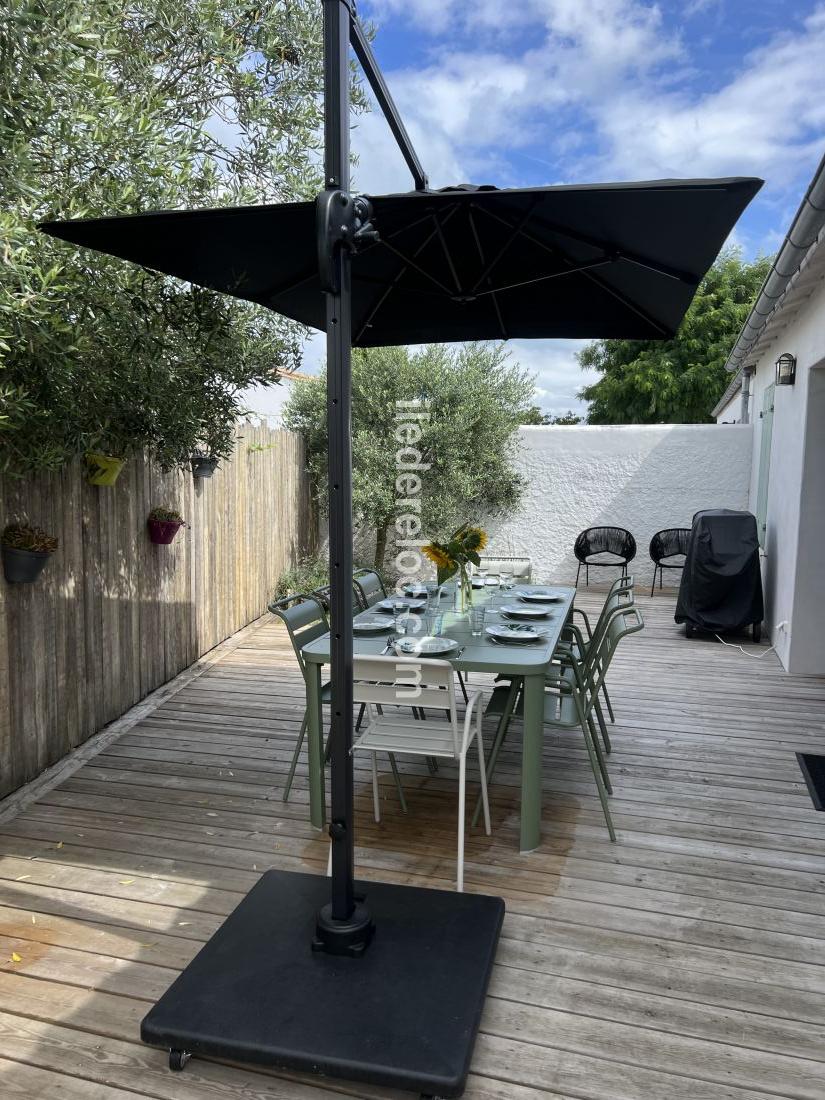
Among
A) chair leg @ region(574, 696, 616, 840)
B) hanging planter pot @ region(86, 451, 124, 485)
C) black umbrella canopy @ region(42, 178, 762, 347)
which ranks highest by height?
black umbrella canopy @ region(42, 178, 762, 347)

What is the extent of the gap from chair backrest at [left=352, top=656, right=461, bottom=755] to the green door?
5507mm

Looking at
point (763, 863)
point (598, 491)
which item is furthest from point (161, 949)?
point (598, 491)

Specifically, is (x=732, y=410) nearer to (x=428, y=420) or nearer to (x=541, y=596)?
(x=428, y=420)

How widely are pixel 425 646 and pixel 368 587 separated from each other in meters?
1.66

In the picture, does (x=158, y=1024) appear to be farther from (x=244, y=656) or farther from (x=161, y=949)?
(x=244, y=656)

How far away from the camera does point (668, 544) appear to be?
349 inches

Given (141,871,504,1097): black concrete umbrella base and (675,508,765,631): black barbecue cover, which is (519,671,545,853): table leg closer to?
(141,871,504,1097): black concrete umbrella base

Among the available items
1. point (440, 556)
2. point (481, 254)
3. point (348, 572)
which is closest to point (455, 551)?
point (440, 556)

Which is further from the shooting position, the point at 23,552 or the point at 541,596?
the point at 541,596

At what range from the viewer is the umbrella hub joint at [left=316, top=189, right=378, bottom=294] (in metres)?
1.91

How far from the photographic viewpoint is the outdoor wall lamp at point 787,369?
619cm

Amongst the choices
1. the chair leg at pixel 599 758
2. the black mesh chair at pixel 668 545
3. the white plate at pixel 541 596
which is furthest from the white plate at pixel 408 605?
the black mesh chair at pixel 668 545

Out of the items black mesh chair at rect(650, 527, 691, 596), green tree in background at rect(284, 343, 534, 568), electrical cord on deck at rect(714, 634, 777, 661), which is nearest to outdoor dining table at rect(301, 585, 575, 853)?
electrical cord on deck at rect(714, 634, 777, 661)

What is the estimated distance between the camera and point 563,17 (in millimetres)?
6707
